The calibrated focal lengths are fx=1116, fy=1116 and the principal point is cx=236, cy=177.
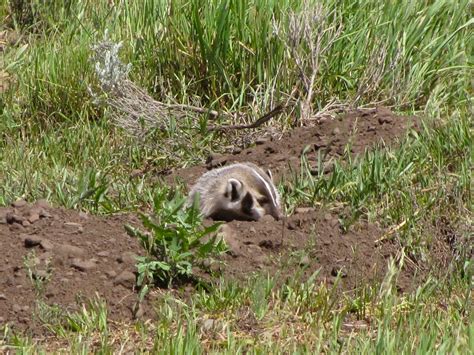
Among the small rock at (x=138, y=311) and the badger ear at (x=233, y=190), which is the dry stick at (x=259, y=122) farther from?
the small rock at (x=138, y=311)

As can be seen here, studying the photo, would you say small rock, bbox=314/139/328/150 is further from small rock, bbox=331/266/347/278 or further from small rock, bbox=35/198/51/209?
small rock, bbox=35/198/51/209

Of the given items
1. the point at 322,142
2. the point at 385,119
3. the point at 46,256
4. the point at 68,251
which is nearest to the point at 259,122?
the point at 322,142

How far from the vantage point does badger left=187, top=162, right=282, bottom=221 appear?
6934 millimetres

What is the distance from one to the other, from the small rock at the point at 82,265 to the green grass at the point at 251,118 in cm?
32

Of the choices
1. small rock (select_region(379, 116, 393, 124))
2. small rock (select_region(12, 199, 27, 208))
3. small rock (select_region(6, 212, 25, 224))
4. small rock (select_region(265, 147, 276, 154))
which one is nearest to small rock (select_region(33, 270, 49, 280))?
small rock (select_region(6, 212, 25, 224))

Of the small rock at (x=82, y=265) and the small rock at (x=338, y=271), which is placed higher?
the small rock at (x=82, y=265)

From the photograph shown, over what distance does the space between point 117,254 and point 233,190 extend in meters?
1.30

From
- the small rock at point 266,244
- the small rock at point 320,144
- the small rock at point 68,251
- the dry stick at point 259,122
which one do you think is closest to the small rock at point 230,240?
the small rock at point 266,244

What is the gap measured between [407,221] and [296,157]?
130 cm

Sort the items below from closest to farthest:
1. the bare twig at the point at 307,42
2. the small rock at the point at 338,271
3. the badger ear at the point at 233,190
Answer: the small rock at the point at 338,271 → the badger ear at the point at 233,190 → the bare twig at the point at 307,42

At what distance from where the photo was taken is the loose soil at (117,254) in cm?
564

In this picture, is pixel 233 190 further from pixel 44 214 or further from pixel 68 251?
pixel 68 251

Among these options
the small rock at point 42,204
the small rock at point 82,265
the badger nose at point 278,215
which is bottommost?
the badger nose at point 278,215

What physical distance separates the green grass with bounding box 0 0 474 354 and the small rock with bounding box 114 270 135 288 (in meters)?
0.22
